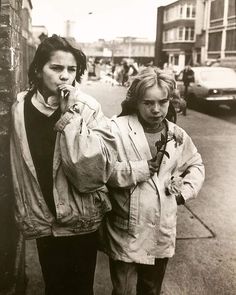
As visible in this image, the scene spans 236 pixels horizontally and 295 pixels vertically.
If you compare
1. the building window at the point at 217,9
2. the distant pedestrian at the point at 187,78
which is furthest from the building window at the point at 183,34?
the distant pedestrian at the point at 187,78

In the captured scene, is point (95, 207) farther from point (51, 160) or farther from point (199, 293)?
point (199, 293)

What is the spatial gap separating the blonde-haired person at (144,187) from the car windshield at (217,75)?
1409 cm

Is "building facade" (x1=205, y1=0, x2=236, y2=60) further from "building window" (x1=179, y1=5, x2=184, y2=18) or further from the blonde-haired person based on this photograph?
the blonde-haired person

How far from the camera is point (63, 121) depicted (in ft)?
6.23

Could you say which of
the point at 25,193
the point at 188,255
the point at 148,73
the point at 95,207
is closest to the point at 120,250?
the point at 95,207

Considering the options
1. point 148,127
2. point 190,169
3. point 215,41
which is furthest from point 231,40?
point 148,127

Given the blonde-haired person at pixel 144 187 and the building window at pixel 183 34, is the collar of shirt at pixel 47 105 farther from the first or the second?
the building window at pixel 183 34

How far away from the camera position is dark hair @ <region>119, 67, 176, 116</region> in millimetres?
2367

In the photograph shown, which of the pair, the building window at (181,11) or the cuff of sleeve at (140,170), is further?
the building window at (181,11)

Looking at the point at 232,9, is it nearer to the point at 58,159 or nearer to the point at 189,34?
the point at 189,34

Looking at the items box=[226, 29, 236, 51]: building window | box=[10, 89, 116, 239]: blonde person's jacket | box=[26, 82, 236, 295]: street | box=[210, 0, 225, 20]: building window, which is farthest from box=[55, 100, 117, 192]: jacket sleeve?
box=[210, 0, 225, 20]: building window

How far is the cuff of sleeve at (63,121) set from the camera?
74.6 inches

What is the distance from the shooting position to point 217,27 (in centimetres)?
4084

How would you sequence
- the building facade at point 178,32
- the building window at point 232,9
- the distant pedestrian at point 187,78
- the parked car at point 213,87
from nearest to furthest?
the parked car at point 213,87, the distant pedestrian at point 187,78, the building window at point 232,9, the building facade at point 178,32
